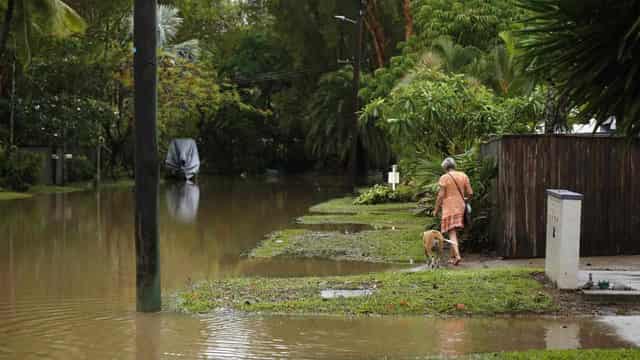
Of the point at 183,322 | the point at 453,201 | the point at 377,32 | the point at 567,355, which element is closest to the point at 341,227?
the point at 453,201

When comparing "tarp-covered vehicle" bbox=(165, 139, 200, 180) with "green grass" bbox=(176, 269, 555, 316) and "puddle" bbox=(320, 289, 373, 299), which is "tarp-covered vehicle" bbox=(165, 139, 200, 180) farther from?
"puddle" bbox=(320, 289, 373, 299)

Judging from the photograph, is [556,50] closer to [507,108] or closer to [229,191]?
[507,108]

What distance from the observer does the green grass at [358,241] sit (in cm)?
1656

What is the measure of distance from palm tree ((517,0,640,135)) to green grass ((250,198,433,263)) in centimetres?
821

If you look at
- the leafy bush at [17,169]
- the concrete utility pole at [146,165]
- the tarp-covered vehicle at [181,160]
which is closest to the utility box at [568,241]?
the concrete utility pole at [146,165]

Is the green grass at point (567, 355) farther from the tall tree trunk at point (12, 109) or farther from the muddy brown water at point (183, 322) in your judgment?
the tall tree trunk at point (12, 109)

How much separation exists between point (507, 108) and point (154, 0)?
10689 millimetres

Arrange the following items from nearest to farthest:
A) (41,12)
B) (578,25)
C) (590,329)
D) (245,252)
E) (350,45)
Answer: (578,25) → (590,329) → (245,252) → (41,12) → (350,45)

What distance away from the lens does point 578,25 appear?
707cm

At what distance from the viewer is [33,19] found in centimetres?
2300

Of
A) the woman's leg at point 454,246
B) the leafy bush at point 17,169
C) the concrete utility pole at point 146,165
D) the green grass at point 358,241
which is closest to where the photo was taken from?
the concrete utility pole at point 146,165

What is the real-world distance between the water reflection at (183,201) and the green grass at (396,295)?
510 inches

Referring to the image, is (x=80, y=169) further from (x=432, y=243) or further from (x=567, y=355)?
(x=567, y=355)

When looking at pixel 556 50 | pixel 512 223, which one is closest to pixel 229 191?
pixel 512 223
